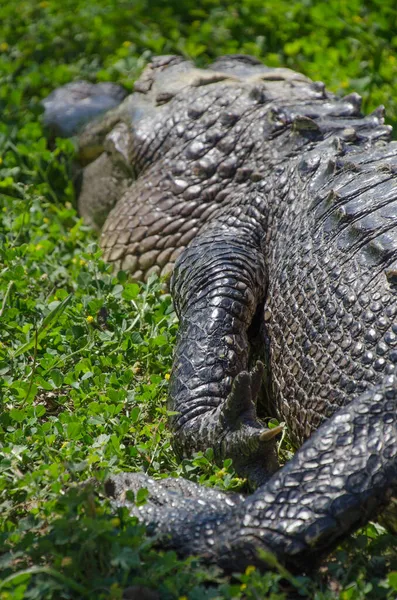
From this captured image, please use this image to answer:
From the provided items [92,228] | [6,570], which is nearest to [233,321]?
[6,570]

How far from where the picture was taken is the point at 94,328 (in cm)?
409

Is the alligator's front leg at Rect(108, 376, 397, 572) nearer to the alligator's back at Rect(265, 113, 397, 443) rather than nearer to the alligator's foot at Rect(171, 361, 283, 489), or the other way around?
the alligator's back at Rect(265, 113, 397, 443)

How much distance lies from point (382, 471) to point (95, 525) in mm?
831

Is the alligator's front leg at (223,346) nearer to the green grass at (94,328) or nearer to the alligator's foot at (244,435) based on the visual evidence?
the alligator's foot at (244,435)

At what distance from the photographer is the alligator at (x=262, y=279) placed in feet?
8.39

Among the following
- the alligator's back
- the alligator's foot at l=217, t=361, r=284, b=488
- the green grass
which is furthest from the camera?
the alligator's foot at l=217, t=361, r=284, b=488

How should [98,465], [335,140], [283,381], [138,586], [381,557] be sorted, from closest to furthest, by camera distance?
[138,586]
[381,557]
[98,465]
[283,381]
[335,140]

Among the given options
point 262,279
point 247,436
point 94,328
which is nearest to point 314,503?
point 247,436

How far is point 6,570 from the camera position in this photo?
8.05 ft

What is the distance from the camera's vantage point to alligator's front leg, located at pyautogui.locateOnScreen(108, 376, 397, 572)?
8.11 ft

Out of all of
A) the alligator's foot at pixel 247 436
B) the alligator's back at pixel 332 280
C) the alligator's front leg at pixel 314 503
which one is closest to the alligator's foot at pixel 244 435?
the alligator's foot at pixel 247 436

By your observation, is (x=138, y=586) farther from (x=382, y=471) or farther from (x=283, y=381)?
(x=283, y=381)

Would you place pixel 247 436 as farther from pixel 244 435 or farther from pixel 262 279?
pixel 262 279

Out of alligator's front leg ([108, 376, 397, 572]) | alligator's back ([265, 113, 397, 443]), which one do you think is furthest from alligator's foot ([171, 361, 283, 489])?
alligator's front leg ([108, 376, 397, 572])
